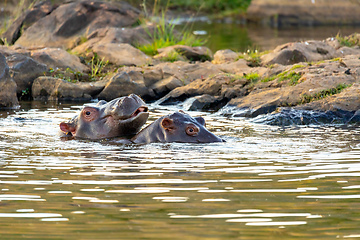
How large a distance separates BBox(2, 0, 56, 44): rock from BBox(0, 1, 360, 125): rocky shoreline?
0.29 metres

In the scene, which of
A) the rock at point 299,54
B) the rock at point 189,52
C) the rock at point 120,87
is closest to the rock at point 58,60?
the rock at point 120,87

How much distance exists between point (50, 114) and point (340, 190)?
25.1 feet

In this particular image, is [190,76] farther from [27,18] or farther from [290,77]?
[27,18]

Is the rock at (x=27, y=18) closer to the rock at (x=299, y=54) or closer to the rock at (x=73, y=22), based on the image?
the rock at (x=73, y=22)

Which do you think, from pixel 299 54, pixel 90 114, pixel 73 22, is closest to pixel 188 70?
pixel 299 54

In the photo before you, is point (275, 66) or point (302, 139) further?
point (275, 66)

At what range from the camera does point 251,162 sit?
7.00 m

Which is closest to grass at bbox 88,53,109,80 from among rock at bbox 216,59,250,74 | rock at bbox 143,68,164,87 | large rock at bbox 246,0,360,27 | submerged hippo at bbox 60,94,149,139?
rock at bbox 143,68,164,87

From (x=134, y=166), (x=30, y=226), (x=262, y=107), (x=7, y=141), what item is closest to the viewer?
(x=30, y=226)

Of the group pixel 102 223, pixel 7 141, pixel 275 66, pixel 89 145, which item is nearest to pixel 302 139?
pixel 89 145

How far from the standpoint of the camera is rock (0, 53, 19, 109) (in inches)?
512

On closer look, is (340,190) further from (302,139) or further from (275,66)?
(275,66)

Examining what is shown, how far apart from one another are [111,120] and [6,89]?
5.25m

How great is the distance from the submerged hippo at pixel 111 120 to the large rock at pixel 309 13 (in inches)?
1353
